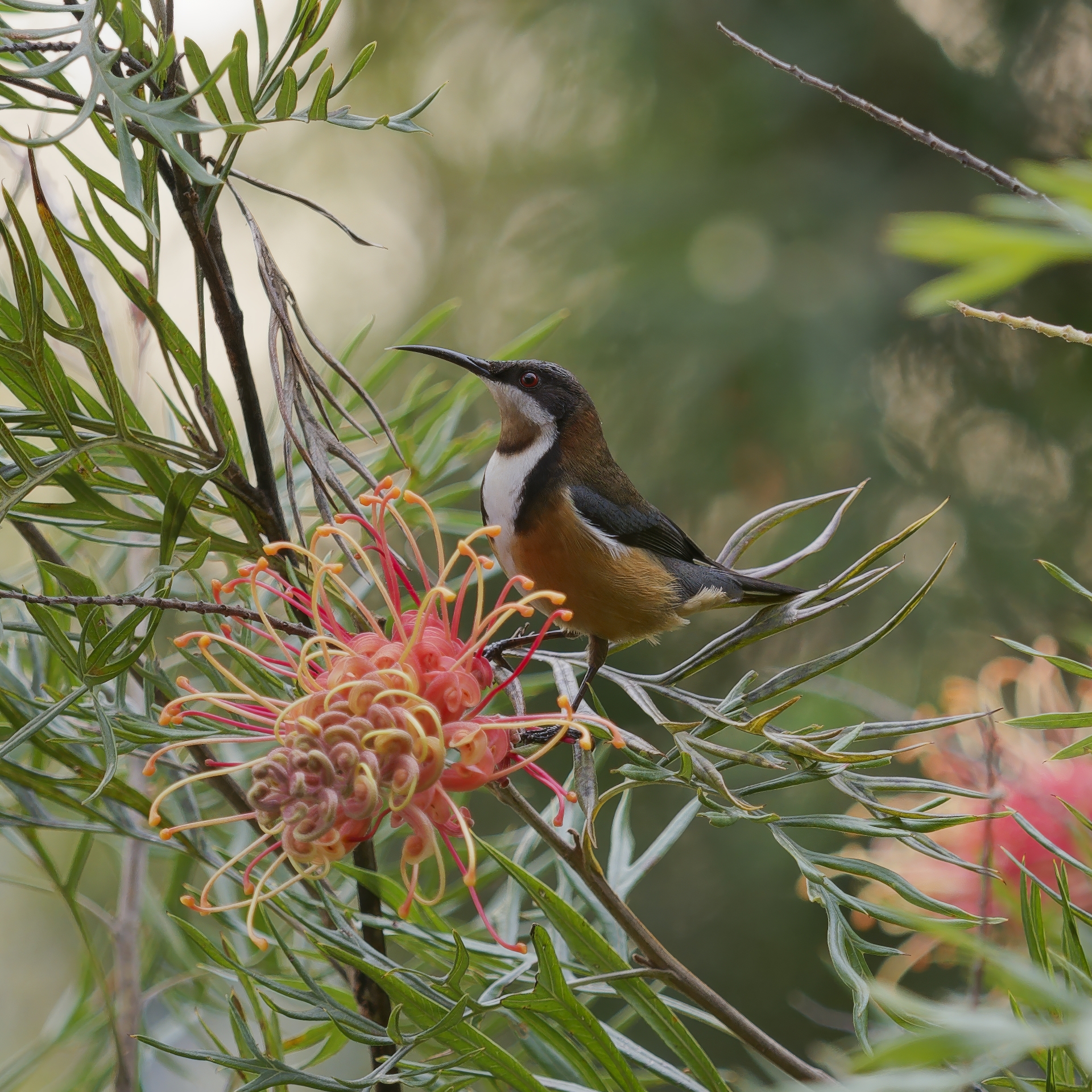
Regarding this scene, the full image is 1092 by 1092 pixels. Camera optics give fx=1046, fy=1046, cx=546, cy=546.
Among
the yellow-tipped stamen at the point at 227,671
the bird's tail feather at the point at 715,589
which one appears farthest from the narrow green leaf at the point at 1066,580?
the yellow-tipped stamen at the point at 227,671

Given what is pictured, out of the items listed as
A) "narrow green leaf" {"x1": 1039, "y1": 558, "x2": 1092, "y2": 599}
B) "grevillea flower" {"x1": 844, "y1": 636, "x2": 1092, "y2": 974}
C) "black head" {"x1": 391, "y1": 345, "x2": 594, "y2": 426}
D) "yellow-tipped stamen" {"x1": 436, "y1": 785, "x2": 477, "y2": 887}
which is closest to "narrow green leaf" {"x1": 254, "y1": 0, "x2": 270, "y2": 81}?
"yellow-tipped stamen" {"x1": 436, "y1": 785, "x2": 477, "y2": 887}

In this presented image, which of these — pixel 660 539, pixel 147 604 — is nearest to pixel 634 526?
pixel 660 539

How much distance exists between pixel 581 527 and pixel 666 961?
0.69 metres

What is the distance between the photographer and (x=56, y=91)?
2.54 feet

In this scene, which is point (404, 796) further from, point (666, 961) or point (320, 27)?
point (320, 27)

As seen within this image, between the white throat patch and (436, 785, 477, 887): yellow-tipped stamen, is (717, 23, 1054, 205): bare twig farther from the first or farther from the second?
the white throat patch

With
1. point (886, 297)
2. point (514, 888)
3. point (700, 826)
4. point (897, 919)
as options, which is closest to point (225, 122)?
point (897, 919)

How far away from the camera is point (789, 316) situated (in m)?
2.48

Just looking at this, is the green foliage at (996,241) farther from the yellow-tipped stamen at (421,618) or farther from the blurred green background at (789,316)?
the blurred green background at (789,316)

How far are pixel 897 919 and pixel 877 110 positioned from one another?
0.54 m

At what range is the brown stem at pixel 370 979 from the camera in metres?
0.84

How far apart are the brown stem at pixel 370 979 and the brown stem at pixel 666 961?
18cm

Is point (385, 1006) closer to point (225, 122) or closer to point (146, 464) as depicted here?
point (146, 464)

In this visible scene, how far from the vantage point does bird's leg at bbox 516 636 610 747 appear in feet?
3.02
